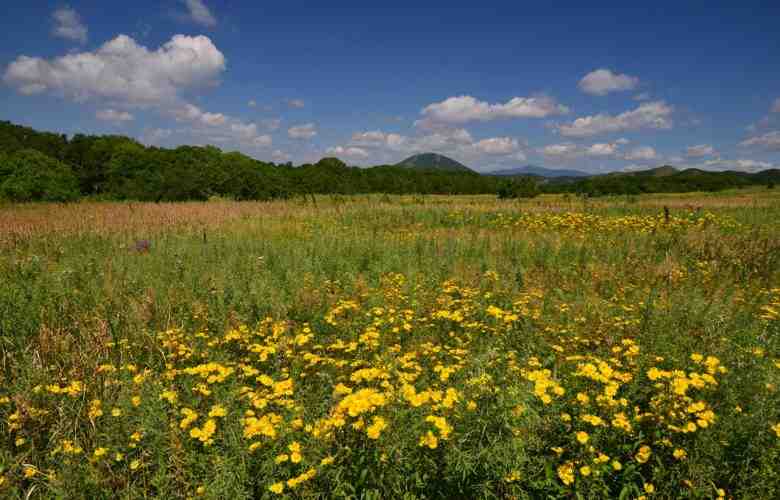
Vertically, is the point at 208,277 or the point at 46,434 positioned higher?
the point at 208,277

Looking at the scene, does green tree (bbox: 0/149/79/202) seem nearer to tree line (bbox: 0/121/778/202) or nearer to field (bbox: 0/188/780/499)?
tree line (bbox: 0/121/778/202)

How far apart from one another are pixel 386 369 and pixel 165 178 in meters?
21.8

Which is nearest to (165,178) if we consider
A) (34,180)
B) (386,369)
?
(34,180)

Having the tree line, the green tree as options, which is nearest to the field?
the tree line

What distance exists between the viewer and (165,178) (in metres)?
20.5

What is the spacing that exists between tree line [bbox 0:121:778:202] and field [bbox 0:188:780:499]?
1185cm

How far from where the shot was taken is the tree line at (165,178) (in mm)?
20641

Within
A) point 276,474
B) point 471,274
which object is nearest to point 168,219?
point 471,274

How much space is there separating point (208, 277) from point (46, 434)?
135 inches

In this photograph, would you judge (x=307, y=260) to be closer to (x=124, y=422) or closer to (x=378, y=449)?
(x=124, y=422)

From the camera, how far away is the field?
2375 millimetres

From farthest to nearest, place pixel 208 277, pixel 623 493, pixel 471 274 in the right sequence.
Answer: pixel 471 274 < pixel 208 277 < pixel 623 493

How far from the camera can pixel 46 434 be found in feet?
9.68

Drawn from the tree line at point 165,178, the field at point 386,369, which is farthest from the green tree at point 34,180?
the field at point 386,369
